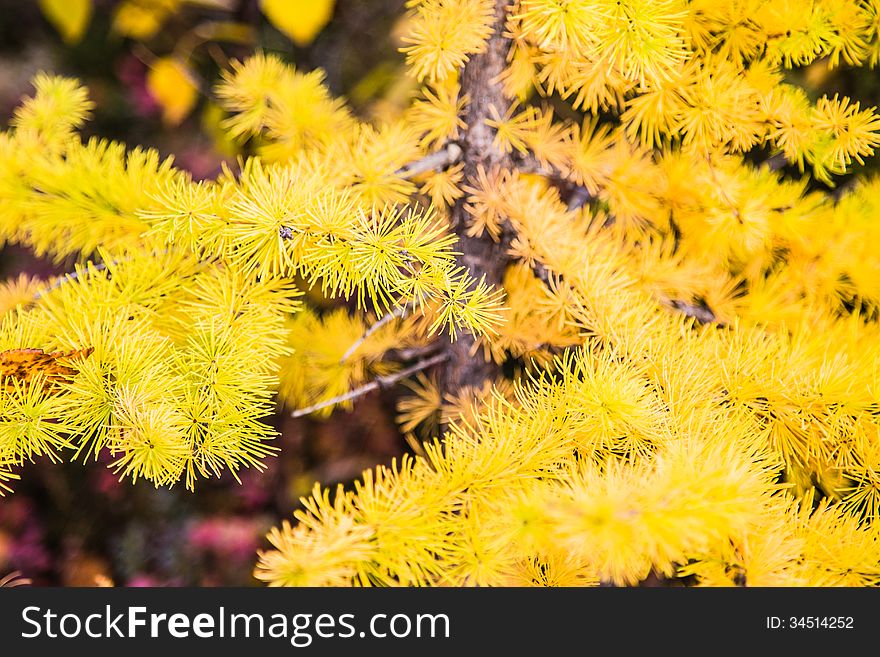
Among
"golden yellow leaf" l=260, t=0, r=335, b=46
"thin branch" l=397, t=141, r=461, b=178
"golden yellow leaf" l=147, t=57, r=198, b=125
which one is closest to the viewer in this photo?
"thin branch" l=397, t=141, r=461, b=178

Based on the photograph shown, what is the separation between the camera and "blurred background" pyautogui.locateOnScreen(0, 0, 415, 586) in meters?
0.83

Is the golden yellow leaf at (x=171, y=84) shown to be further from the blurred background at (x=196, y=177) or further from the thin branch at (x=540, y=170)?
the thin branch at (x=540, y=170)

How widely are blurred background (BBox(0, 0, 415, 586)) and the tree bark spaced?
339mm

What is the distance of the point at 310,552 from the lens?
29 centimetres

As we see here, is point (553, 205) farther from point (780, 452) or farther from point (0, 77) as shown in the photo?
point (0, 77)

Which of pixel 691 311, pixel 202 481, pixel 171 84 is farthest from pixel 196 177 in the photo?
pixel 691 311

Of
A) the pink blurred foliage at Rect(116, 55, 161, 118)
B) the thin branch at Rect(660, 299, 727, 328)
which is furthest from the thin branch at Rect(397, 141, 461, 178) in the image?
the pink blurred foliage at Rect(116, 55, 161, 118)

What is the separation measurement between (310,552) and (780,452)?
12.1 inches

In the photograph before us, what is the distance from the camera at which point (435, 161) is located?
45cm

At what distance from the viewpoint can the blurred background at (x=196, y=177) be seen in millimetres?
831

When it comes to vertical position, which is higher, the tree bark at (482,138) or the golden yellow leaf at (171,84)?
the golden yellow leaf at (171,84)

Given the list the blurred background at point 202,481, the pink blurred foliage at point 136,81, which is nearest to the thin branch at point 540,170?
the blurred background at point 202,481

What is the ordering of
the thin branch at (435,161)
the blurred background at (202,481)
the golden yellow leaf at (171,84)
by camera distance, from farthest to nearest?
the golden yellow leaf at (171,84), the blurred background at (202,481), the thin branch at (435,161)

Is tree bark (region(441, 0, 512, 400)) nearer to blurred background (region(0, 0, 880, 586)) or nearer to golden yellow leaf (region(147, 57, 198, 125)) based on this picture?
blurred background (region(0, 0, 880, 586))
